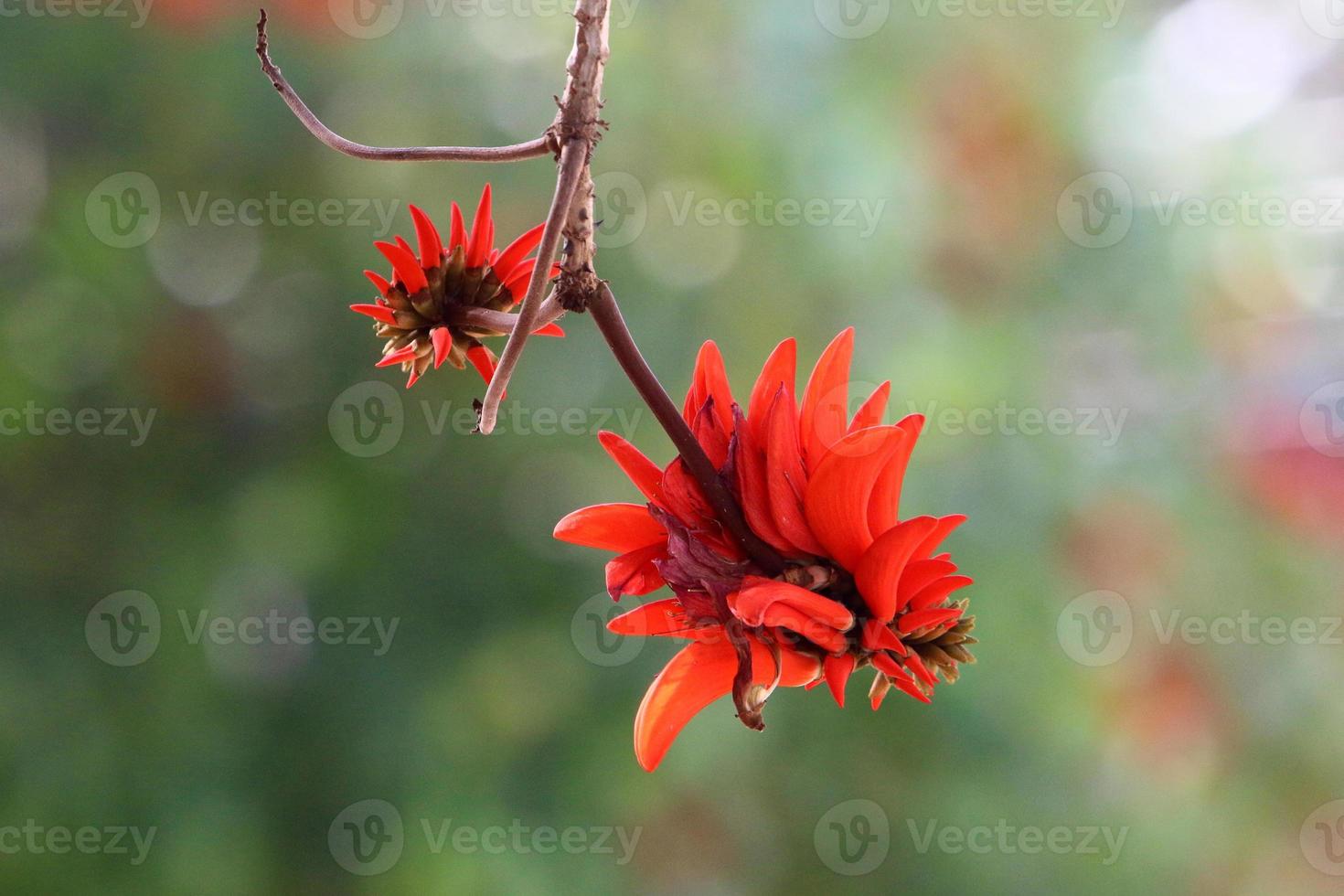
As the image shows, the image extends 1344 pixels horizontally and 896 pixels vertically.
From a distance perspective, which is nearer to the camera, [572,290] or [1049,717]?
[572,290]

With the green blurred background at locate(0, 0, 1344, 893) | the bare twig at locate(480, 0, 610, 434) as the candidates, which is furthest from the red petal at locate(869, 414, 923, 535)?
the green blurred background at locate(0, 0, 1344, 893)

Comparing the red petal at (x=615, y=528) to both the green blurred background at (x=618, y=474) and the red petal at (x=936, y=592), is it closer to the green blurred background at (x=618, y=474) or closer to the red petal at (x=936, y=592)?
the red petal at (x=936, y=592)

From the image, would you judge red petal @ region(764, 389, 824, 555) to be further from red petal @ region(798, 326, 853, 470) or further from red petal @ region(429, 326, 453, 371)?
red petal @ region(429, 326, 453, 371)

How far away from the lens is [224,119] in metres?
1.99

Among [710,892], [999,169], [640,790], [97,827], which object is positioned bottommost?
[97,827]

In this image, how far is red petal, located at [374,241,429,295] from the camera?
50 cm

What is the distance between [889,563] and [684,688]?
0.10 meters

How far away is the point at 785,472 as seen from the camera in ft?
1.47

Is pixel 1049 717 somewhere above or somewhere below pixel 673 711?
below

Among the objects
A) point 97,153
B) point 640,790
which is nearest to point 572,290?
point 640,790

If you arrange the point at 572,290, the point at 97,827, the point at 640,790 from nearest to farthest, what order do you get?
1. the point at 572,290
2. the point at 97,827
3. the point at 640,790

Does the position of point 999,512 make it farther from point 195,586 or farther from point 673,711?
point 673,711

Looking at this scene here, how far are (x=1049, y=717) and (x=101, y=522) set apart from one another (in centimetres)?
173

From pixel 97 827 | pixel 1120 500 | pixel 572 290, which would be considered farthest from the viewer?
pixel 1120 500
